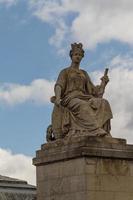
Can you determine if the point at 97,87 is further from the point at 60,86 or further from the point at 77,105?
the point at 77,105

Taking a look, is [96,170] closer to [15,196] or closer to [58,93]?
[58,93]

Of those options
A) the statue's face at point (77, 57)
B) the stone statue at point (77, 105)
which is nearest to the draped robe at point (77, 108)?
the stone statue at point (77, 105)

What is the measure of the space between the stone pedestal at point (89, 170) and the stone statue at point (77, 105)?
16.3 inches

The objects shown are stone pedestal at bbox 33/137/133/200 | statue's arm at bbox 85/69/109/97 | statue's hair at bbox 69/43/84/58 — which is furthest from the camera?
statue's arm at bbox 85/69/109/97

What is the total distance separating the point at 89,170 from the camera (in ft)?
60.1

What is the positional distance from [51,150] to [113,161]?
184cm

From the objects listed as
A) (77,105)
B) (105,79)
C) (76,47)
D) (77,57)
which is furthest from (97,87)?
(77,105)

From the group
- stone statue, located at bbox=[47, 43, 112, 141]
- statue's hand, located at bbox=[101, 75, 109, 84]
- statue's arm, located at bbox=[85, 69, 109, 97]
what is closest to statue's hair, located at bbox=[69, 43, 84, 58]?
stone statue, located at bbox=[47, 43, 112, 141]

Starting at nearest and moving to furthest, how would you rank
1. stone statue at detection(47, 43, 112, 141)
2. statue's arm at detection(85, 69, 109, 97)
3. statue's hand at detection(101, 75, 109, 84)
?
1. stone statue at detection(47, 43, 112, 141)
2. statue's arm at detection(85, 69, 109, 97)
3. statue's hand at detection(101, 75, 109, 84)

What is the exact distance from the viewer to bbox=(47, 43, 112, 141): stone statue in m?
19.2

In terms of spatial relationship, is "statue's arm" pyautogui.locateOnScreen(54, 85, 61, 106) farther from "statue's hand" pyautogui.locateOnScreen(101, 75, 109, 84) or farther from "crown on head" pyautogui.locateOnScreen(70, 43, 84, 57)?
"statue's hand" pyautogui.locateOnScreen(101, 75, 109, 84)

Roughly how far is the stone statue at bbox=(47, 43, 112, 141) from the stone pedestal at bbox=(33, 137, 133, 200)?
41 cm

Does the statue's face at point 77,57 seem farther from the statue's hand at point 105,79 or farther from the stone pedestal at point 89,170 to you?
the stone pedestal at point 89,170

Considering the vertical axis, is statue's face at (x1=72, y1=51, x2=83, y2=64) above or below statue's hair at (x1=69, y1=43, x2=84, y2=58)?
below
